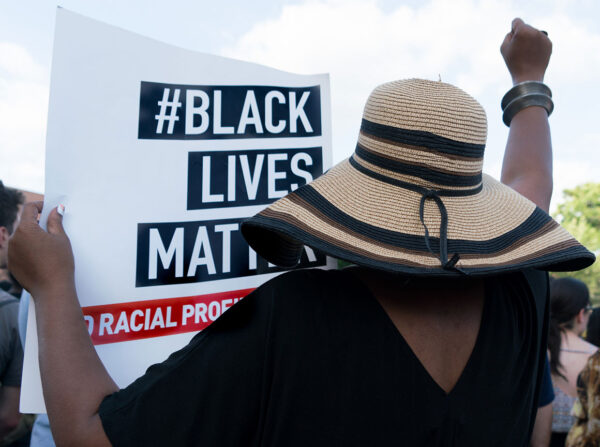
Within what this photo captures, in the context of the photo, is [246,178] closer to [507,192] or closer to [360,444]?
[507,192]

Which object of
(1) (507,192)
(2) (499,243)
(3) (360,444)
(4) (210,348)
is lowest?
(3) (360,444)

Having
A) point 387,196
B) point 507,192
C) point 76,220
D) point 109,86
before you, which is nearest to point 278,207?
point 387,196

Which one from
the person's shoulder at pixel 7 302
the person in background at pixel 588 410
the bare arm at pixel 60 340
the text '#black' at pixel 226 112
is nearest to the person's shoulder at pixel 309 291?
the bare arm at pixel 60 340

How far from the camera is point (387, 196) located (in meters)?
1.05

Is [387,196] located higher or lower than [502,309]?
higher

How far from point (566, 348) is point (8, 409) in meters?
3.44

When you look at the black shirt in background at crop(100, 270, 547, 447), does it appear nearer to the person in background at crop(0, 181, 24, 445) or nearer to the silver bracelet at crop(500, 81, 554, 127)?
the silver bracelet at crop(500, 81, 554, 127)

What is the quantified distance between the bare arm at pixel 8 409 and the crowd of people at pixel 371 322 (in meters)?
1.85

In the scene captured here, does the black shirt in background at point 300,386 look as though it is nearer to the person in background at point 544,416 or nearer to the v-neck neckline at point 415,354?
the v-neck neckline at point 415,354

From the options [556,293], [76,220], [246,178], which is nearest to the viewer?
[76,220]

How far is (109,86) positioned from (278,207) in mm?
823

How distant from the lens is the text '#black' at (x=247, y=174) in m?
1.60

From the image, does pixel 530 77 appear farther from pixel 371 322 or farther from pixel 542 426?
pixel 542 426

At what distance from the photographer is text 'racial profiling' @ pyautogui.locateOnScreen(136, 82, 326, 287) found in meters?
1.53
